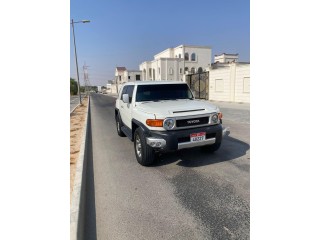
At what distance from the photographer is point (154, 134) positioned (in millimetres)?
4348

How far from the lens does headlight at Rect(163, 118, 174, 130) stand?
4.31 metres

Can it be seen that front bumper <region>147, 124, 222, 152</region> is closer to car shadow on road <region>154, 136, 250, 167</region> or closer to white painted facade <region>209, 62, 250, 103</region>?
car shadow on road <region>154, 136, 250, 167</region>

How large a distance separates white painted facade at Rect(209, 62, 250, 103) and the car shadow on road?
46.1ft

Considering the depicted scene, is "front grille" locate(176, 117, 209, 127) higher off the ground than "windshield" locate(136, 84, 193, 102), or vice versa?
"windshield" locate(136, 84, 193, 102)

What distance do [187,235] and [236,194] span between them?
52.1 inches

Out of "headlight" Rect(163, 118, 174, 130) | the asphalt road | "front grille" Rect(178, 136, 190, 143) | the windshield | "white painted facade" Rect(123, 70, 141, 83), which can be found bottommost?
the asphalt road

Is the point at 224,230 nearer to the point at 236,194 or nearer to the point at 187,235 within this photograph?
the point at 187,235

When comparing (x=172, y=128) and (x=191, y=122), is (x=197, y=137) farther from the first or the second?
(x=172, y=128)

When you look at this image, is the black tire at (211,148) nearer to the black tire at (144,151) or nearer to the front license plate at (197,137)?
the front license plate at (197,137)

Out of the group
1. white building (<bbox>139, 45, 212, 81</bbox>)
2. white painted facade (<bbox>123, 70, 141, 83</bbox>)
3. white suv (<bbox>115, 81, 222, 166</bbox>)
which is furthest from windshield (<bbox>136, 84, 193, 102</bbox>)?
white painted facade (<bbox>123, 70, 141, 83</bbox>)

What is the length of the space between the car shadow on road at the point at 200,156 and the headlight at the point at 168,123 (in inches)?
42.1
